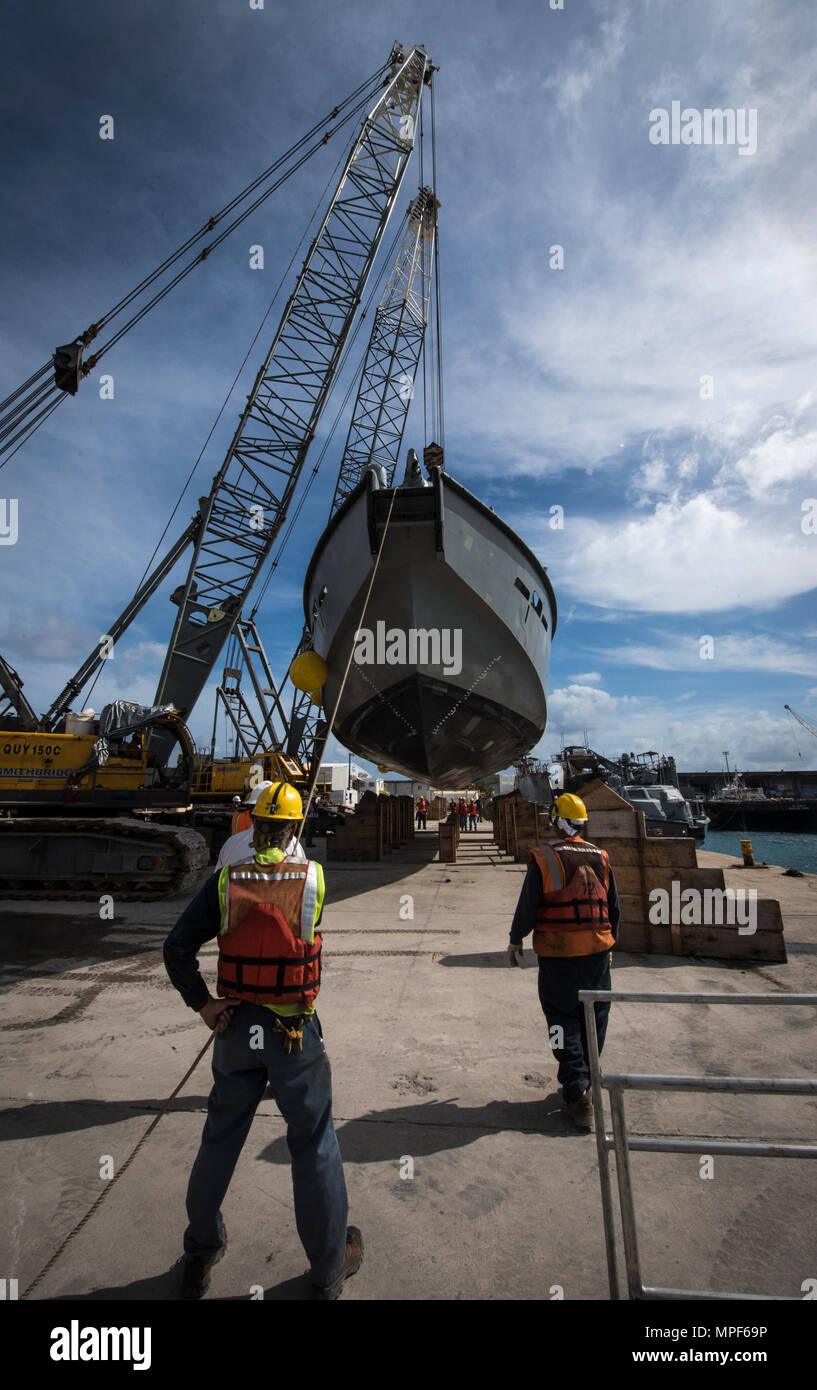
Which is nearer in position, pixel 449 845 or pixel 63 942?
pixel 63 942

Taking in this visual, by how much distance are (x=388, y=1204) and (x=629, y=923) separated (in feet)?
13.1

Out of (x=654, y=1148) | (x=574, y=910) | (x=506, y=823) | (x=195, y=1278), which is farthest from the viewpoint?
(x=506, y=823)

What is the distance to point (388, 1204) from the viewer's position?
2.22 m

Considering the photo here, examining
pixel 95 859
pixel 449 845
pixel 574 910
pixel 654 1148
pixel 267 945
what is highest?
pixel 267 945

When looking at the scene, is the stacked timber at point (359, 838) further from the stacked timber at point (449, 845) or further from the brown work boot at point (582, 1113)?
the brown work boot at point (582, 1113)

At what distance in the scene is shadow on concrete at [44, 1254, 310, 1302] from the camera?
1.79 m

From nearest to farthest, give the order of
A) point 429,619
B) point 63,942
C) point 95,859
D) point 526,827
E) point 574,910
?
1. point 574,910
2. point 63,942
3. point 429,619
4. point 95,859
5. point 526,827

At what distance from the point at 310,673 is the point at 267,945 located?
9115 millimetres

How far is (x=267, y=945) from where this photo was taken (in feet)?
6.51

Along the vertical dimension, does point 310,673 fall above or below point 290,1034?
above

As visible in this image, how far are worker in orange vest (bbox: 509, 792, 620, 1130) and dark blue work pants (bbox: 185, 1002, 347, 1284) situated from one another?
1.40m

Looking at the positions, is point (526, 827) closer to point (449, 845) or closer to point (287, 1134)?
point (449, 845)

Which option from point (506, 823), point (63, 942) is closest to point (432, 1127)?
point (63, 942)

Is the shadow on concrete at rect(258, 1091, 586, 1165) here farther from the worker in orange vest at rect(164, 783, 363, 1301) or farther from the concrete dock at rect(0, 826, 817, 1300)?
the worker in orange vest at rect(164, 783, 363, 1301)
